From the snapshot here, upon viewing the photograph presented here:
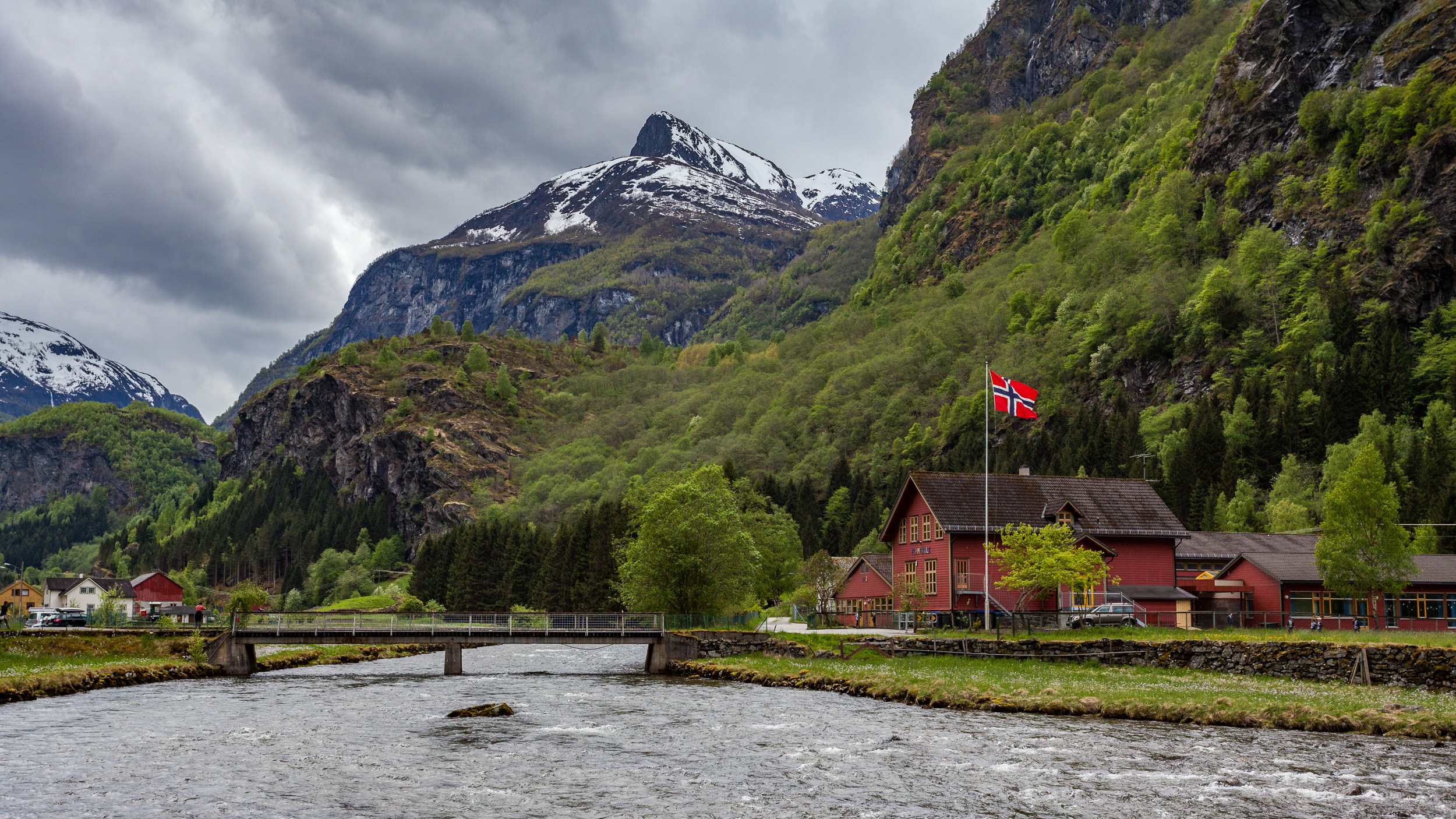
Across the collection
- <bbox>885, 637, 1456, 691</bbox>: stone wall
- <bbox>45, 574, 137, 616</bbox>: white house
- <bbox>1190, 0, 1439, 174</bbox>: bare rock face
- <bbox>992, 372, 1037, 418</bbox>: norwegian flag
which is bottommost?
<bbox>45, 574, 137, 616</bbox>: white house

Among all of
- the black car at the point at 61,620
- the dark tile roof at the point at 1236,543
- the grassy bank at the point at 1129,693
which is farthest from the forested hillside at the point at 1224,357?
the black car at the point at 61,620

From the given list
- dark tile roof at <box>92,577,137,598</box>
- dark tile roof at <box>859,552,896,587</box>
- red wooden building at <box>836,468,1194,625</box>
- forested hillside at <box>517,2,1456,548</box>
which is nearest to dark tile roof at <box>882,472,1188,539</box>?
red wooden building at <box>836,468,1194,625</box>

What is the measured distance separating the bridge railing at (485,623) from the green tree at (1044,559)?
22.3 meters

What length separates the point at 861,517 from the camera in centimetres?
13675

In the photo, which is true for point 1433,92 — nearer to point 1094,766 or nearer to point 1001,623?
point 1001,623

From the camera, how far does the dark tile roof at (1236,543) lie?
8069 cm

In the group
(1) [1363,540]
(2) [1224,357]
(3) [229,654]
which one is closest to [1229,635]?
(1) [1363,540]

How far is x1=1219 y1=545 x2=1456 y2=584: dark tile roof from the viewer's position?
6875 cm

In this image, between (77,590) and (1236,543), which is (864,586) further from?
(77,590)

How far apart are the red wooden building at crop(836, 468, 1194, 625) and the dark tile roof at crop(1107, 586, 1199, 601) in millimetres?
72

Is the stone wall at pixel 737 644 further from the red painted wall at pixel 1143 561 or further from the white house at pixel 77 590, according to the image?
the white house at pixel 77 590

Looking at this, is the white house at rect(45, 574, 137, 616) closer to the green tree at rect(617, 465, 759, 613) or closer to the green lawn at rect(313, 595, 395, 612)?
the green lawn at rect(313, 595, 395, 612)

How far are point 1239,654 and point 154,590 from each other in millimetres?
198376

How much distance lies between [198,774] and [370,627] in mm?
41230
